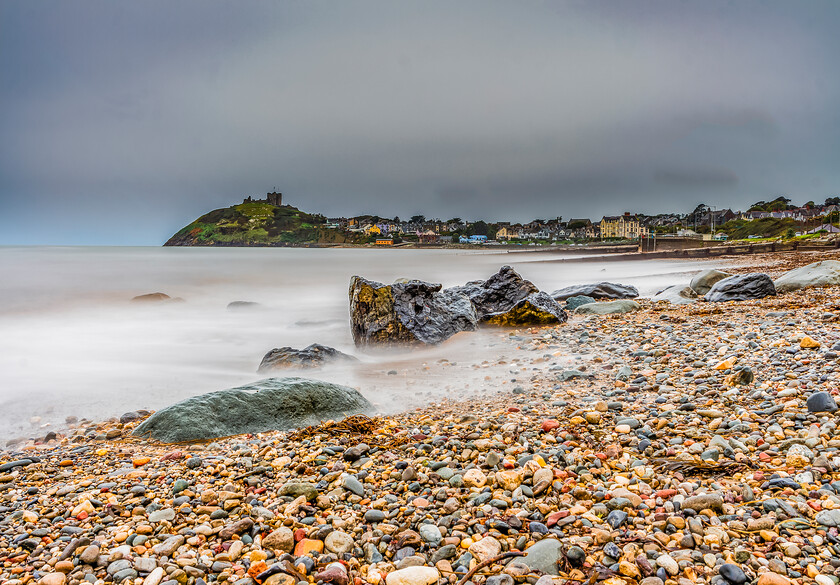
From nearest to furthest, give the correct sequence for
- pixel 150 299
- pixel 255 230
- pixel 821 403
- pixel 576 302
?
pixel 821 403 → pixel 576 302 → pixel 150 299 → pixel 255 230

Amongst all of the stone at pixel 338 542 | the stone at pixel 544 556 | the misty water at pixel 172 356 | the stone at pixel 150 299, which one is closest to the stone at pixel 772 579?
the stone at pixel 544 556

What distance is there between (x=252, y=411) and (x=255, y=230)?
4983 inches

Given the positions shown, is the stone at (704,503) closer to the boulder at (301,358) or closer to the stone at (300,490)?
the stone at (300,490)

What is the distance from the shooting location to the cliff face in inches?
4697

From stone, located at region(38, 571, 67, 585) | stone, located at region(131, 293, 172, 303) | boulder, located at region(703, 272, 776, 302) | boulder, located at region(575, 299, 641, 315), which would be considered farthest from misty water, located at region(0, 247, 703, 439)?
boulder, located at region(703, 272, 776, 302)

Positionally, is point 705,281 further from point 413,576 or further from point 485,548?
point 413,576

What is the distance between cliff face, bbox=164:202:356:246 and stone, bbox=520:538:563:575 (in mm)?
112282

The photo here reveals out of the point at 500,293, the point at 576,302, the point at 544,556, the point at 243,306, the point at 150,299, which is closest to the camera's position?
the point at 544,556

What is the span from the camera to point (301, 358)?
6465 mm

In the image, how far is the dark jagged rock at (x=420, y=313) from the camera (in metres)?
7.79

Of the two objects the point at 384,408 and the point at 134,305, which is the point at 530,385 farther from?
the point at 134,305

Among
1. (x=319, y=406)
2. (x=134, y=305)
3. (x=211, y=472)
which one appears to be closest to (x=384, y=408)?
(x=319, y=406)

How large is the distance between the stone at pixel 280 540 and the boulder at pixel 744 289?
1001cm

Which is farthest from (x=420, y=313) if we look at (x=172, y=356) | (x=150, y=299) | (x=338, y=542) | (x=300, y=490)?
(x=150, y=299)
